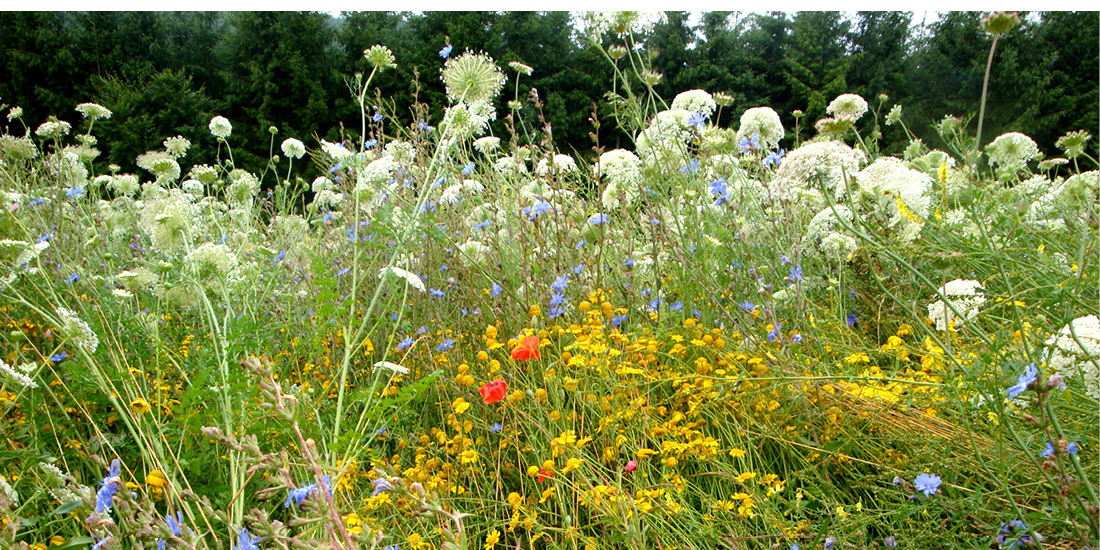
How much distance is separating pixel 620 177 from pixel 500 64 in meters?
9.49

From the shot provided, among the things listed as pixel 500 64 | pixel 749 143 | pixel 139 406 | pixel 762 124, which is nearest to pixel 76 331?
pixel 139 406

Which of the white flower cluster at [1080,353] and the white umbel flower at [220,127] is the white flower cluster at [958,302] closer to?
the white flower cluster at [1080,353]

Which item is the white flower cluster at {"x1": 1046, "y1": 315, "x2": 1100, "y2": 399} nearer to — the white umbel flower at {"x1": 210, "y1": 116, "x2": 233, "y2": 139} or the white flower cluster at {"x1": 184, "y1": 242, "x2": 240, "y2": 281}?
the white flower cluster at {"x1": 184, "y1": 242, "x2": 240, "y2": 281}

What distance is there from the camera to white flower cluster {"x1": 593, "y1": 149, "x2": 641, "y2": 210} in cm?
255

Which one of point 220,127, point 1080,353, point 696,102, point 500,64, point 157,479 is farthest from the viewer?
point 500,64

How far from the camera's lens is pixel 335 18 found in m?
15.9

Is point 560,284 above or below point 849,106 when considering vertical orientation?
below

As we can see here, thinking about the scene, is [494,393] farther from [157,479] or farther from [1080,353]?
[1080,353]

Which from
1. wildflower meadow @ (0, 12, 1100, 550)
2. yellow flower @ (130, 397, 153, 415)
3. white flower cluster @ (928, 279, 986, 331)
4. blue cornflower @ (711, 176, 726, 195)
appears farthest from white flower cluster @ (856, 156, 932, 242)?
yellow flower @ (130, 397, 153, 415)

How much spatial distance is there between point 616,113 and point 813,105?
15342 millimetres

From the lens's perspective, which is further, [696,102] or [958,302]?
[696,102]

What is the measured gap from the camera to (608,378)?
1.72 m

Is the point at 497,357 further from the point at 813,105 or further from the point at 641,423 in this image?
the point at 813,105
